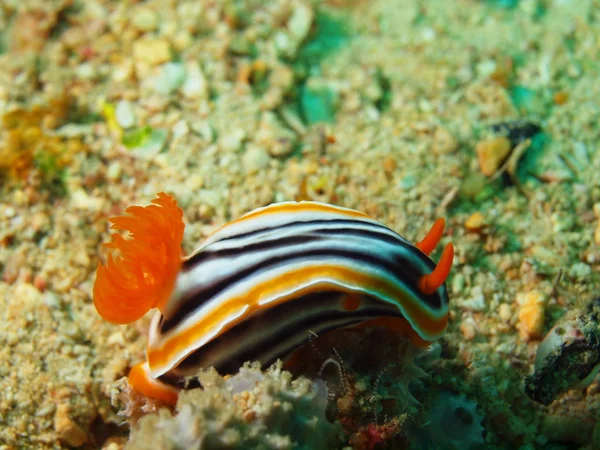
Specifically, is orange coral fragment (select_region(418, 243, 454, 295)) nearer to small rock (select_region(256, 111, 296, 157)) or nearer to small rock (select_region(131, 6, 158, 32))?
small rock (select_region(256, 111, 296, 157))

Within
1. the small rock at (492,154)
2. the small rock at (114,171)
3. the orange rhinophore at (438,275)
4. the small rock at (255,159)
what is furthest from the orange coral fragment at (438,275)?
the small rock at (114,171)

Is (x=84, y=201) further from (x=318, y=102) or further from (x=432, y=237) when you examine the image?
(x=432, y=237)

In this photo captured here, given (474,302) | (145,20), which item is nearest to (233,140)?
(145,20)

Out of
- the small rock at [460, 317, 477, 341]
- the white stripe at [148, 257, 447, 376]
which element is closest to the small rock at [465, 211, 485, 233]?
the small rock at [460, 317, 477, 341]

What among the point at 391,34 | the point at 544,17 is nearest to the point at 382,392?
the point at 391,34

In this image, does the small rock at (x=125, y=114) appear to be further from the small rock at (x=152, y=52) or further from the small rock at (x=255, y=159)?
the small rock at (x=255, y=159)

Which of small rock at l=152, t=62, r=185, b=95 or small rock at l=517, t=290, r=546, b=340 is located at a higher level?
small rock at l=152, t=62, r=185, b=95

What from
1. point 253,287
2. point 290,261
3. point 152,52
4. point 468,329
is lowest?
point 468,329
